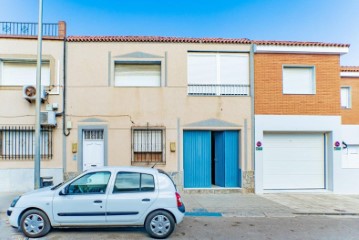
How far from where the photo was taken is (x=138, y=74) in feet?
32.0

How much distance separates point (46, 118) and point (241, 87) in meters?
8.06

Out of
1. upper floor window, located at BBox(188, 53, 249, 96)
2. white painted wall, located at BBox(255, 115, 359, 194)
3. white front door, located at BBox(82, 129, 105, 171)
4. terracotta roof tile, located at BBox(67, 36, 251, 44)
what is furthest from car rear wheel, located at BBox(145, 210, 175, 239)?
terracotta roof tile, located at BBox(67, 36, 251, 44)

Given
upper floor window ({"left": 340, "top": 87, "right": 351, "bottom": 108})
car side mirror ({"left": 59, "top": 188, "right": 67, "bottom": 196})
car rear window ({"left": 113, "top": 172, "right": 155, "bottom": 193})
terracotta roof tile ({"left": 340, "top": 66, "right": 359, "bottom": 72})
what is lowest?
car side mirror ({"left": 59, "top": 188, "right": 67, "bottom": 196})

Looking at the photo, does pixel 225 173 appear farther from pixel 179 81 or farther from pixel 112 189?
pixel 112 189

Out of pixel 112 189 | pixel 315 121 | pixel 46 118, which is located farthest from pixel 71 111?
pixel 315 121

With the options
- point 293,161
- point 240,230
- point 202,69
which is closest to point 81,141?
point 202,69

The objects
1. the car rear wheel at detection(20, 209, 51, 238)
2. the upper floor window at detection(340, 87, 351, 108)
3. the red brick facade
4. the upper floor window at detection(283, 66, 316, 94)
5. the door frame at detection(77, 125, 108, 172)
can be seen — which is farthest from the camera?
the upper floor window at detection(340, 87, 351, 108)

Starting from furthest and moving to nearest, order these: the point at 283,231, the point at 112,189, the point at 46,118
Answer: the point at 46,118
the point at 283,231
the point at 112,189

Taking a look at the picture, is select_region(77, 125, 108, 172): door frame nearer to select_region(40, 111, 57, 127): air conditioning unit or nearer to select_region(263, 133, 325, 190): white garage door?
select_region(40, 111, 57, 127): air conditioning unit

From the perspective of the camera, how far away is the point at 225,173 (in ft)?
31.0

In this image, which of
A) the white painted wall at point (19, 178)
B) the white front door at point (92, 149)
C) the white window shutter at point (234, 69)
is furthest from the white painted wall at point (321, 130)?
the white painted wall at point (19, 178)

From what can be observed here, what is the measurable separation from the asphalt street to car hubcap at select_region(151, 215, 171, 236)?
0.25 m

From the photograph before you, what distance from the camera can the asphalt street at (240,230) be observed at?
4852 millimetres

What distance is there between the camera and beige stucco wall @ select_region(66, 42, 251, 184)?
9188 mm
